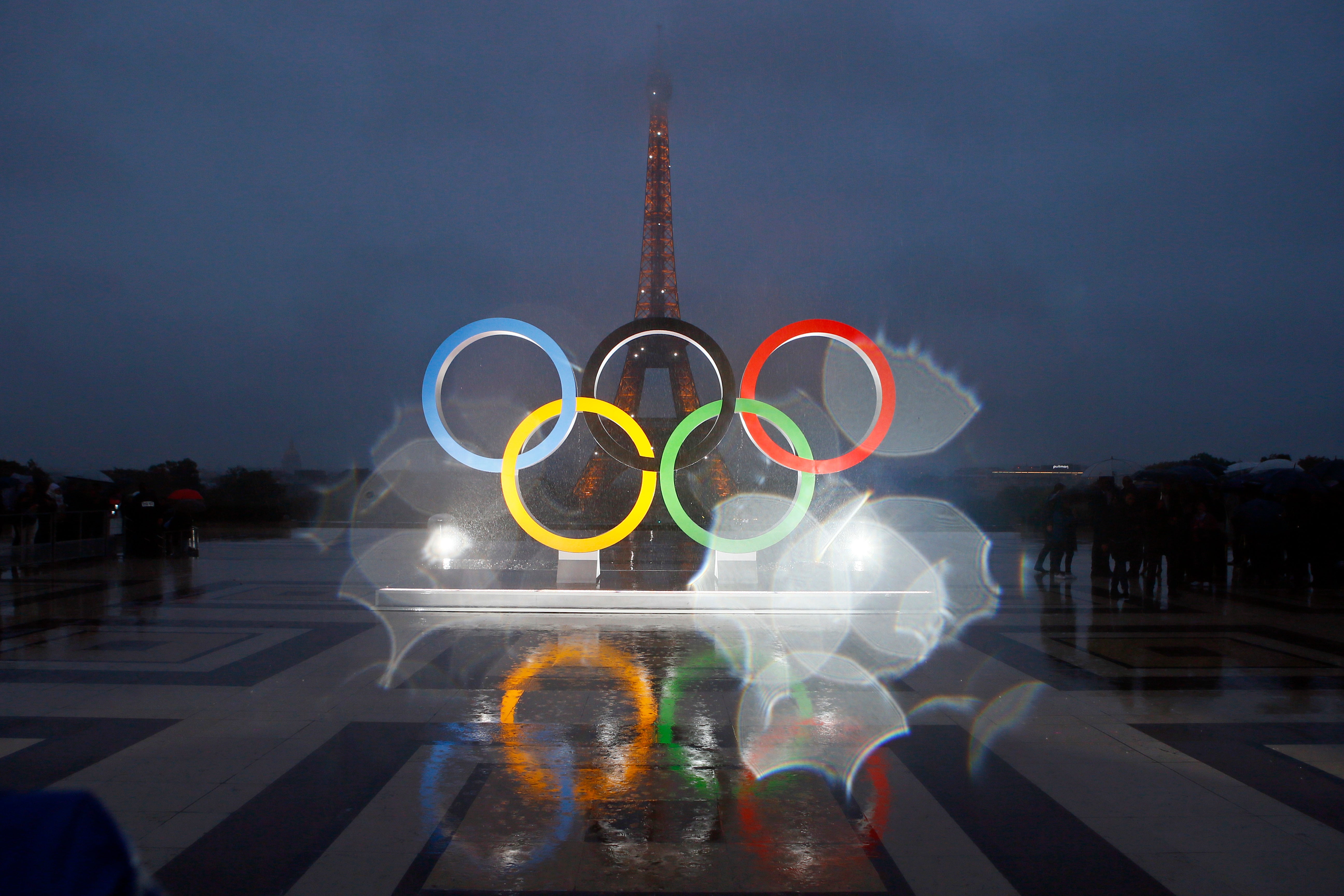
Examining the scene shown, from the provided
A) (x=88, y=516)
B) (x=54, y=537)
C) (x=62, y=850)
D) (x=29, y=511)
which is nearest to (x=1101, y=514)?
(x=62, y=850)

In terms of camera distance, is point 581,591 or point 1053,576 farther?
point 1053,576

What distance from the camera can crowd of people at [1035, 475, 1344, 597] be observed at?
14.0 m

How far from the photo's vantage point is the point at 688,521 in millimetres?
12594

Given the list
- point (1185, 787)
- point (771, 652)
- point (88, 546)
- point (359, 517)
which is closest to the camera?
point (1185, 787)

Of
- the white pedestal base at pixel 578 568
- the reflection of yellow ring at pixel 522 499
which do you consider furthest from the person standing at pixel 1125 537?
the white pedestal base at pixel 578 568

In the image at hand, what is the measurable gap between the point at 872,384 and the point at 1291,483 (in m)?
8.16

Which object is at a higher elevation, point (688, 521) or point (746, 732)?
point (688, 521)

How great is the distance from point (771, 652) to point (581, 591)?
379cm

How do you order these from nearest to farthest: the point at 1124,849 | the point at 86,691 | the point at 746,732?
the point at 1124,849, the point at 746,732, the point at 86,691

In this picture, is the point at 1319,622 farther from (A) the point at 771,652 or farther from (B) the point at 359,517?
(B) the point at 359,517

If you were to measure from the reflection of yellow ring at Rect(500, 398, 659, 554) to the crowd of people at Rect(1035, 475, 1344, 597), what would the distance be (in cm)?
762

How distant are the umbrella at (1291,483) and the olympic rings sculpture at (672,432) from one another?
26.2 ft

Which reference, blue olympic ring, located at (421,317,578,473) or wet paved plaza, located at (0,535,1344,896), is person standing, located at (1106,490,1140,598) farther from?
blue olympic ring, located at (421,317,578,473)

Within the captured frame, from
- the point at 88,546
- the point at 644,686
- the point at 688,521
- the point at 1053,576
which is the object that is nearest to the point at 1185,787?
the point at 644,686
